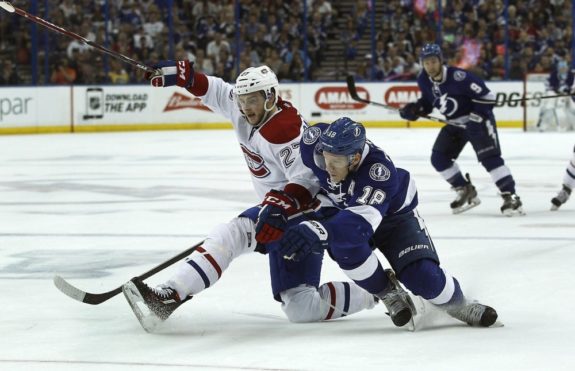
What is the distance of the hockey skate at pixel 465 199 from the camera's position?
25.8 feet

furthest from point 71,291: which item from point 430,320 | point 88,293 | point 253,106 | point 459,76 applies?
point 459,76

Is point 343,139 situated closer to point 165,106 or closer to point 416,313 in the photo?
point 416,313

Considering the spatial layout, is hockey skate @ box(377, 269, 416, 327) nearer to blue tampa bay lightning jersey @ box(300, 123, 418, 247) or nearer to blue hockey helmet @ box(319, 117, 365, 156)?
blue tampa bay lightning jersey @ box(300, 123, 418, 247)

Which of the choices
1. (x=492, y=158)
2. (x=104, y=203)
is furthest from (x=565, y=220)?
(x=104, y=203)

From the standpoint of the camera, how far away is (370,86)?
1750 centimetres

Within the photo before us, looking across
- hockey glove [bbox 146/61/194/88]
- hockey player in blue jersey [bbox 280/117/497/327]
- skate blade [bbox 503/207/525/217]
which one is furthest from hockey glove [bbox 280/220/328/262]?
skate blade [bbox 503/207/525/217]

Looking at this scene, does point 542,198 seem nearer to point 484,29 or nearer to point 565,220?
point 565,220

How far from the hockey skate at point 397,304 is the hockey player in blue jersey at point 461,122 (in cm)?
407

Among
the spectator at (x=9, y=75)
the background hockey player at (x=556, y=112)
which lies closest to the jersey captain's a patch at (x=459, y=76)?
the background hockey player at (x=556, y=112)

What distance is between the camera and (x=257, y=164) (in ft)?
14.0

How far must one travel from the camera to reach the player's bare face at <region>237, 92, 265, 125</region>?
410 centimetres

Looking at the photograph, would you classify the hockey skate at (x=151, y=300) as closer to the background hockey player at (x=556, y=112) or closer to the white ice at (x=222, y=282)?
the white ice at (x=222, y=282)

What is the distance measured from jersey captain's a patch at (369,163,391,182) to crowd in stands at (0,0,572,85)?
13542 mm

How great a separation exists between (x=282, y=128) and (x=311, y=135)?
0.27 m
